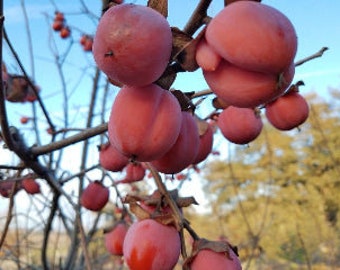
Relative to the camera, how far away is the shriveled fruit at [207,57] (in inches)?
18.5

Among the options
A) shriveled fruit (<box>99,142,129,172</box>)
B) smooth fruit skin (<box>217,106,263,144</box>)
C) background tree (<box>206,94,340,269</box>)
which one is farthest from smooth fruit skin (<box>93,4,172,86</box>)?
background tree (<box>206,94,340,269</box>)

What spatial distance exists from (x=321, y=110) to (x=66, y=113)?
53.4ft

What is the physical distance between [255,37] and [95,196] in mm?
1312

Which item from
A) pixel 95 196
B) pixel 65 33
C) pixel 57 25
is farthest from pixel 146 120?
pixel 57 25

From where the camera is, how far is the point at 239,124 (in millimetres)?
1068

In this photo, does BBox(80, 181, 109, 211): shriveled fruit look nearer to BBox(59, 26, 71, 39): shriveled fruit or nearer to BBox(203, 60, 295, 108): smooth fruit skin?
BBox(203, 60, 295, 108): smooth fruit skin

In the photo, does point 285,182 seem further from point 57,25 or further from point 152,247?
point 152,247

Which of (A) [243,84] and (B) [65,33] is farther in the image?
(B) [65,33]

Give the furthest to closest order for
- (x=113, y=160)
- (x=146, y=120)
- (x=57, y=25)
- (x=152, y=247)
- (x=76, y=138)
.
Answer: (x=57, y=25), (x=113, y=160), (x=76, y=138), (x=152, y=247), (x=146, y=120)

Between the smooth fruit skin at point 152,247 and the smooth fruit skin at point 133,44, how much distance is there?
342 mm

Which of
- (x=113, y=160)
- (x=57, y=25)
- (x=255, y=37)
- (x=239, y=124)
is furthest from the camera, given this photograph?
(x=57, y=25)

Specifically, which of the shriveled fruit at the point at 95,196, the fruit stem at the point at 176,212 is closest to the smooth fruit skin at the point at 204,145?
the fruit stem at the point at 176,212

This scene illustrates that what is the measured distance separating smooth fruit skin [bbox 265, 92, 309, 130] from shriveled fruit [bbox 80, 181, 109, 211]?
0.82 meters

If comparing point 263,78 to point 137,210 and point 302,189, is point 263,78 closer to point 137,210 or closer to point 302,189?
point 137,210
